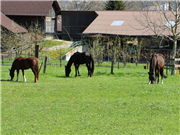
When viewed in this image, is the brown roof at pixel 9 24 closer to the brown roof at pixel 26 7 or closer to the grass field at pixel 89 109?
the brown roof at pixel 26 7

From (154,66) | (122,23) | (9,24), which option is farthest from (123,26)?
(154,66)

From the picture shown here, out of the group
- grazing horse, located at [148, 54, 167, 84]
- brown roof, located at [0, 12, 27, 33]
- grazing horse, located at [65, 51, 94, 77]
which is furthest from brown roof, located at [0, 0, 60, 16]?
grazing horse, located at [148, 54, 167, 84]

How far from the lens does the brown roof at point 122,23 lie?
33.9 m

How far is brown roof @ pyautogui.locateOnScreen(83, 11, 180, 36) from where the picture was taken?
33.9 meters

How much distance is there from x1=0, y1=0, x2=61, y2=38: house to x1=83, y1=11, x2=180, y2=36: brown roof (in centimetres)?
1006

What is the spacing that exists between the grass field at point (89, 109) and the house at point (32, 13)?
31.7m

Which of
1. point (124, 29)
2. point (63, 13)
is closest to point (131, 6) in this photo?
point (63, 13)

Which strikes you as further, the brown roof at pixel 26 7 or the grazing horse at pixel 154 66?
the brown roof at pixel 26 7

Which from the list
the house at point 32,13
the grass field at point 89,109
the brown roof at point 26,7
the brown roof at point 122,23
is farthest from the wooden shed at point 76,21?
the grass field at point 89,109

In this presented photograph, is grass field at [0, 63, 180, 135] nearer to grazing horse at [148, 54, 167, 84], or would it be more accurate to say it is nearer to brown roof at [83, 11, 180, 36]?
grazing horse at [148, 54, 167, 84]

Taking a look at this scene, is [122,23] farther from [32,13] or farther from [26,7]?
[26,7]

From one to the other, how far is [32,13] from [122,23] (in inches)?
649

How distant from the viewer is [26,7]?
47.0m

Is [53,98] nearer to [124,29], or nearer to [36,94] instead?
[36,94]
